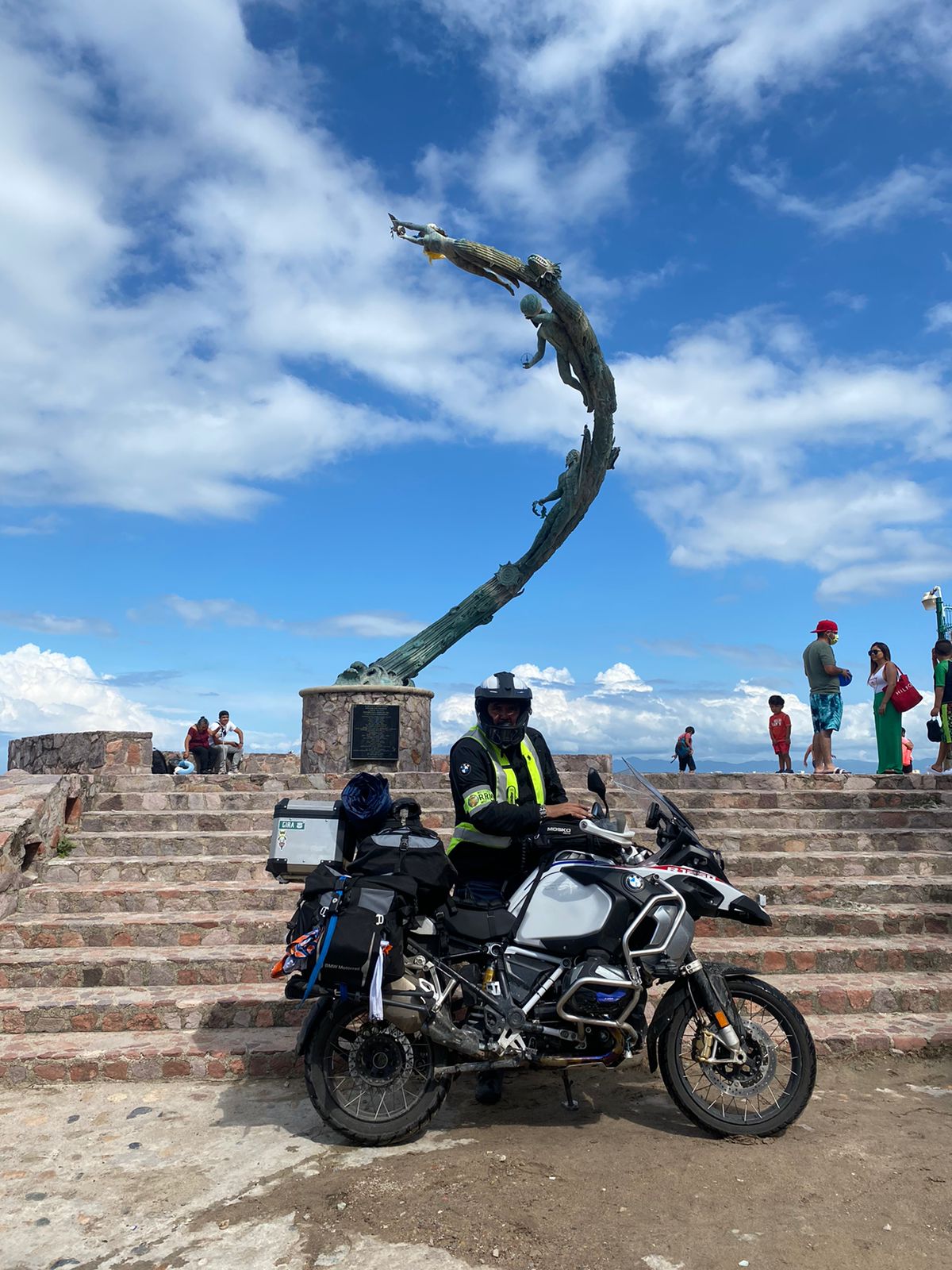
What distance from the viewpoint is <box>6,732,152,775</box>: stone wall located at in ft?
40.5

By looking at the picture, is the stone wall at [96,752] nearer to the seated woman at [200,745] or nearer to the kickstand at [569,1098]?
the seated woman at [200,745]

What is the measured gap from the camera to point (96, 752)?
12383 mm

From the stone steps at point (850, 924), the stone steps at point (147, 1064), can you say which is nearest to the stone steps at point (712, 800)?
the stone steps at point (850, 924)

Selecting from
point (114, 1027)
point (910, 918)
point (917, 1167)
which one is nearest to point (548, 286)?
point (910, 918)

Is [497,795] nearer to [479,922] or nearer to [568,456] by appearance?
[479,922]

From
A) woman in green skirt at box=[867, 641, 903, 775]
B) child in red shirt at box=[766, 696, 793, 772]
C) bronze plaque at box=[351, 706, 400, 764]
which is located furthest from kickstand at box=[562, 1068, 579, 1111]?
child in red shirt at box=[766, 696, 793, 772]

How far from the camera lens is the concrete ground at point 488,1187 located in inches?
107

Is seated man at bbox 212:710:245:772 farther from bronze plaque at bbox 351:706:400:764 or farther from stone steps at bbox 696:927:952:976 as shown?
stone steps at bbox 696:927:952:976

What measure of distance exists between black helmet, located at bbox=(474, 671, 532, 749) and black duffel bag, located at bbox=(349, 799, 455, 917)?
1.76ft

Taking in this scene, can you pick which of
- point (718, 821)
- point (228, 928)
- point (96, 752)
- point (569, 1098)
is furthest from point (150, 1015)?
point (96, 752)

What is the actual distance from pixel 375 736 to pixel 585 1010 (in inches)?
368

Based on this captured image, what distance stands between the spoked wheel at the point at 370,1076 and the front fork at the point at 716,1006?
0.99m

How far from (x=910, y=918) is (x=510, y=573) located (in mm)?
10156

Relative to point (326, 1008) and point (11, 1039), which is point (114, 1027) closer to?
point (11, 1039)
